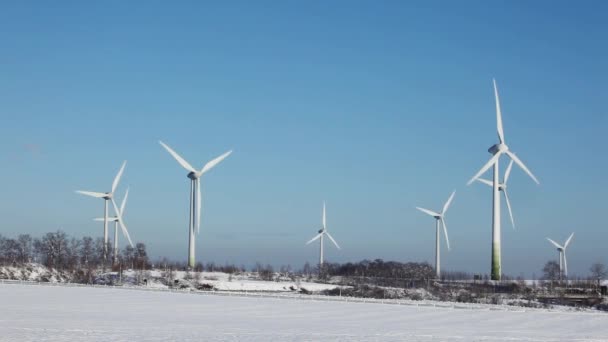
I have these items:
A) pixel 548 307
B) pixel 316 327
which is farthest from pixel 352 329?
pixel 548 307

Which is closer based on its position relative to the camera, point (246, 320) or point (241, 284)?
point (246, 320)

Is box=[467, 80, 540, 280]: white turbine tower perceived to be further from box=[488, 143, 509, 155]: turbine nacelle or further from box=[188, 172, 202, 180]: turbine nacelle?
box=[188, 172, 202, 180]: turbine nacelle

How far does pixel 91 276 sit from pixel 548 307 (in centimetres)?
4868

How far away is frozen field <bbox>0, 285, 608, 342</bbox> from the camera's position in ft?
117

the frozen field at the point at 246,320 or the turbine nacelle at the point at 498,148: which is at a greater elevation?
the turbine nacelle at the point at 498,148

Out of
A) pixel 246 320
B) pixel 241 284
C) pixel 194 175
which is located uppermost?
pixel 194 175

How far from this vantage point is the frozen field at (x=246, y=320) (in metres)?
35.7

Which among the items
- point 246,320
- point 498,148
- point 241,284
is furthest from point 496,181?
point 246,320

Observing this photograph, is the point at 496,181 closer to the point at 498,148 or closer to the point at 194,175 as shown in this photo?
the point at 498,148

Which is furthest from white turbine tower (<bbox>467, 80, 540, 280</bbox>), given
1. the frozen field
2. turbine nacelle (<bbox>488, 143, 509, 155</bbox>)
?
the frozen field

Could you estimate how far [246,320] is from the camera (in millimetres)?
45469

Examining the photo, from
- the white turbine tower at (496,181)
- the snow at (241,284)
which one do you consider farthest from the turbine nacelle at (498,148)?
the snow at (241,284)

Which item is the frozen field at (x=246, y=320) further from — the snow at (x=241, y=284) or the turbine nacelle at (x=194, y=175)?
the turbine nacelle at (x=194, y=175)

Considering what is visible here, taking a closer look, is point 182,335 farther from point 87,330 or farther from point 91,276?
point 91,276
